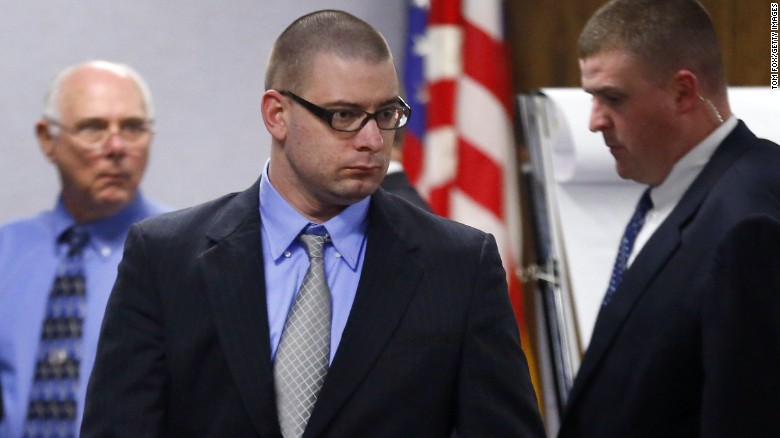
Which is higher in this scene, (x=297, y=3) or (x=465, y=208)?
(x=297, y=3)

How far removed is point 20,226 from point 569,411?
4.63ft

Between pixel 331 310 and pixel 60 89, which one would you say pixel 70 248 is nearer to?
pixel 60 89

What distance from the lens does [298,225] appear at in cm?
186

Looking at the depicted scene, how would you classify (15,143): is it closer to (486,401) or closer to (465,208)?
(465,208)

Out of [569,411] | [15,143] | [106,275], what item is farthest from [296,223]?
[15,143]

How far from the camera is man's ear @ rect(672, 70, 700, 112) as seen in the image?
2.19 metres

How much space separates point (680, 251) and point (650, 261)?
6 cm

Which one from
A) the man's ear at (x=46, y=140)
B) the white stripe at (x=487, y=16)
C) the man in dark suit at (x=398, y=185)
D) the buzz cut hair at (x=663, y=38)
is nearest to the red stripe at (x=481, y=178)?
the white stripe at (x=487, y=16)

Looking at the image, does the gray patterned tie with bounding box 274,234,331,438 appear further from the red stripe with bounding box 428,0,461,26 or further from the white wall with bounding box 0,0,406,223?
Answer: the red stripe with bounding box 428,0,461,26

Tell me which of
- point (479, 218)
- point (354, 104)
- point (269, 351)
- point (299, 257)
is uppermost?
point (354, 104)

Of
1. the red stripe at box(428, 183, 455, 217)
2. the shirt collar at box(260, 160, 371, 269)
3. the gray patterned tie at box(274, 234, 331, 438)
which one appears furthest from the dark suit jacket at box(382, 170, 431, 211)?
the gray patterned tie at box(274, 234, 331, 438)

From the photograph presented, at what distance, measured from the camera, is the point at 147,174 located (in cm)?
381

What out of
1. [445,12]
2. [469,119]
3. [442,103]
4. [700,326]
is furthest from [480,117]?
[700,326]

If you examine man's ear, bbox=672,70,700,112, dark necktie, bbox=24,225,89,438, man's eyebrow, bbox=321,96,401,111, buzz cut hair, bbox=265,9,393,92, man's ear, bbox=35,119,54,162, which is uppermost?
buzz cut hair, bbox=265,9,393,92
